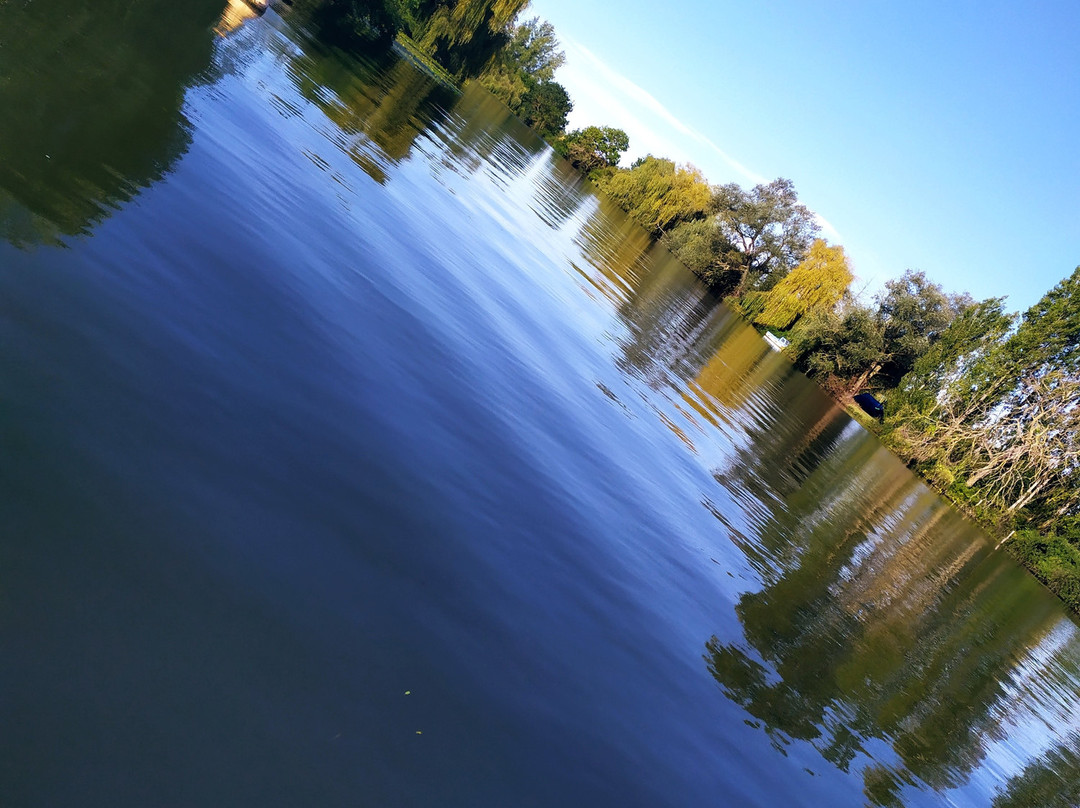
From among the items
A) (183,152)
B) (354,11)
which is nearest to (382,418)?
(183,152)

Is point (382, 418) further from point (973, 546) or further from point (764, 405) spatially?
point (973, 546)

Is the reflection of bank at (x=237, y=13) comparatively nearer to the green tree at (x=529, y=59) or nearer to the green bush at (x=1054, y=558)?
the green bush at (x=1054, y=558)

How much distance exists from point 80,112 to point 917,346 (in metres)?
76.7

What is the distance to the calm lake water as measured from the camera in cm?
441

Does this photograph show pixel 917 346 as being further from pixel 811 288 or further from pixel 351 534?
pixel 351 534

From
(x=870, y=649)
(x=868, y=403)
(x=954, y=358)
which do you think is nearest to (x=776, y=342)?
(x=868, y=403)

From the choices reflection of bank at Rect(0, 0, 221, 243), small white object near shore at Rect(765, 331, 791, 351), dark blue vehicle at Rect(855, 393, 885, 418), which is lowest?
reflection of bank at Rect(0, 0, 221, 243)

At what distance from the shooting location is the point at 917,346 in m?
73.2

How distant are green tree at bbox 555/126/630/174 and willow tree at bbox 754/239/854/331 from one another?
47098 millimetres

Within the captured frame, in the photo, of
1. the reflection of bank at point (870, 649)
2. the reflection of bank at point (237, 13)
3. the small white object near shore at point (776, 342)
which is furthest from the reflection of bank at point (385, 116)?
the small white object near shore at point (776, 342)

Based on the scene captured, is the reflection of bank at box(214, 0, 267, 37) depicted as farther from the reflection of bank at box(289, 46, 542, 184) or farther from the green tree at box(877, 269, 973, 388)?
the green tree at box(877, 269, 973, 388)

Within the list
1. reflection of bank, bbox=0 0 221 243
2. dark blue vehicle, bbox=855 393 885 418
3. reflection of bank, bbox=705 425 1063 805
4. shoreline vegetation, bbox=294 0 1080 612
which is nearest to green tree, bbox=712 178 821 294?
shoreline vegetation, bbox=294 0 1080 612

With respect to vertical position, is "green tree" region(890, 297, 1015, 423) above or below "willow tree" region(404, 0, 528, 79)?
above

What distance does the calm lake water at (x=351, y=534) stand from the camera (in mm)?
4406
